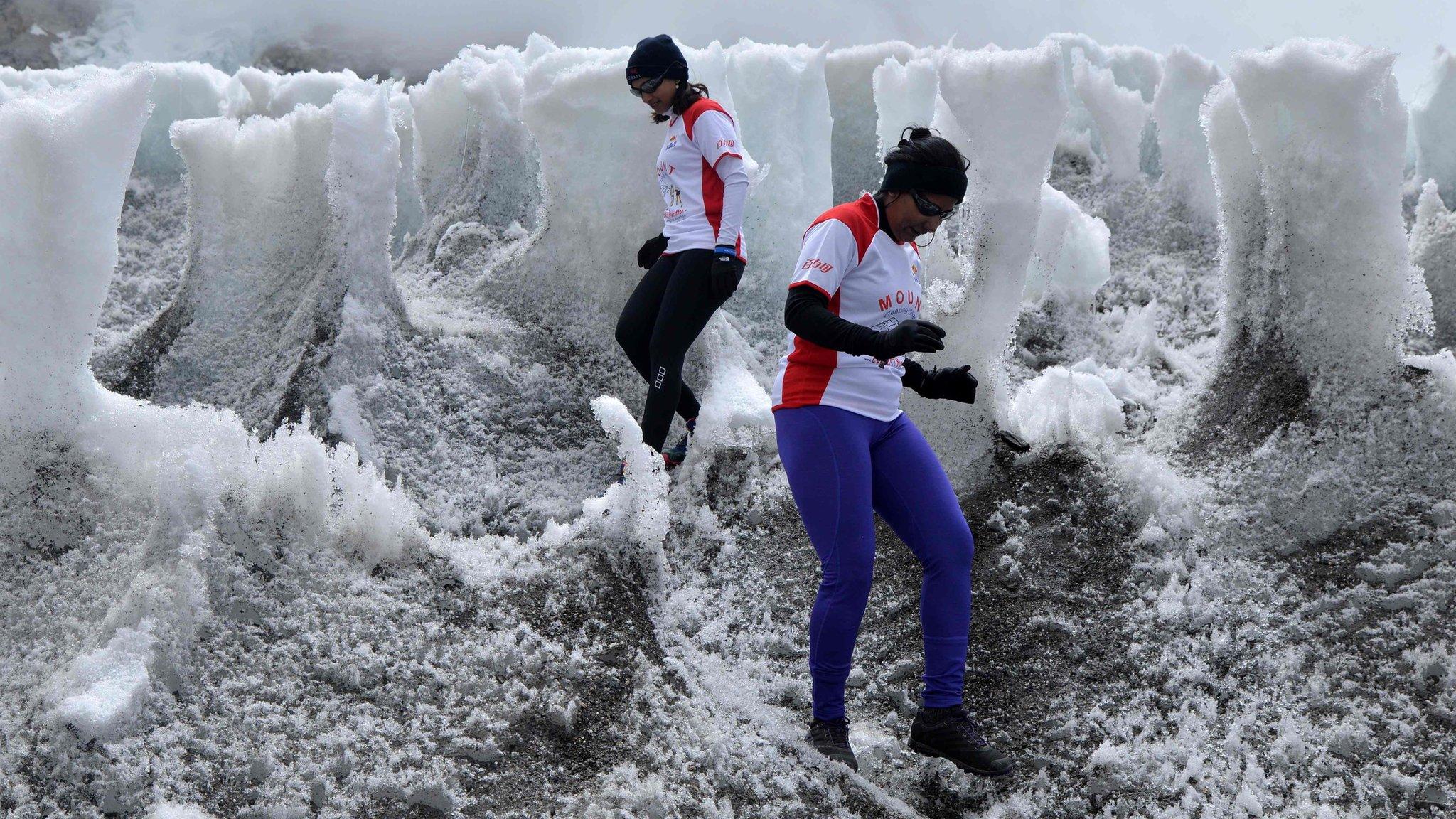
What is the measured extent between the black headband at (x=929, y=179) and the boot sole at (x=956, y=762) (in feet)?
4.77

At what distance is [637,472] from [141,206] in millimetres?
6044

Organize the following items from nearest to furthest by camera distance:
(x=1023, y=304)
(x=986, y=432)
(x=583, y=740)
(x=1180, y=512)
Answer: (x=583, y=740), (x=1180, y=512), (x=986, y=432), (x=1023, y=304)

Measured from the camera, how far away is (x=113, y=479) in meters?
3.26

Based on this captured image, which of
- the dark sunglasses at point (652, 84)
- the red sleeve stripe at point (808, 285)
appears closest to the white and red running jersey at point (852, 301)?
the red sleeve stripe at point (808, 285)

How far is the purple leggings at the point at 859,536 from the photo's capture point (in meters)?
2.94

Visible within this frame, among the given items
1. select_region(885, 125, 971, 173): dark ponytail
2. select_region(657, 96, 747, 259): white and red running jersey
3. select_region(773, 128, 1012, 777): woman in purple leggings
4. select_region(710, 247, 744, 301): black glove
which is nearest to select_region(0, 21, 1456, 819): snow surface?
select_region(773, 128, 1012, 777): woman in purple leggings

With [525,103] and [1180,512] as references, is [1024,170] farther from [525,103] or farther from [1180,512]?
[525,103]

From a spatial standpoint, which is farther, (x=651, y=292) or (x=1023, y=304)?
(x=1023, y=304)

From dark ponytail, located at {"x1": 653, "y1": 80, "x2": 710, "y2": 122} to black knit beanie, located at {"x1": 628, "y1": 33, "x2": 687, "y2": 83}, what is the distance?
0.23 ft

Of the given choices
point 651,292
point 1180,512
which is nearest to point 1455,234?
point 1180,512

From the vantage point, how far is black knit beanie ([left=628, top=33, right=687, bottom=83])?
421 cm

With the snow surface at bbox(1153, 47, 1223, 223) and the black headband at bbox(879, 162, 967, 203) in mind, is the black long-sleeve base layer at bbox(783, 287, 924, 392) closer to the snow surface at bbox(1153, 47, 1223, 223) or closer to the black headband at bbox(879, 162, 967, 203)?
the black headband at bbox(879, 162, 967, 203)

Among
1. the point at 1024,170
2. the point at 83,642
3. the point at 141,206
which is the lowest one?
the point at 141,206

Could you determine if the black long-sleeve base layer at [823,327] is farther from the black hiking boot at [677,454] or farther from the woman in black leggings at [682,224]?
the black hiking boot at [677,454]
